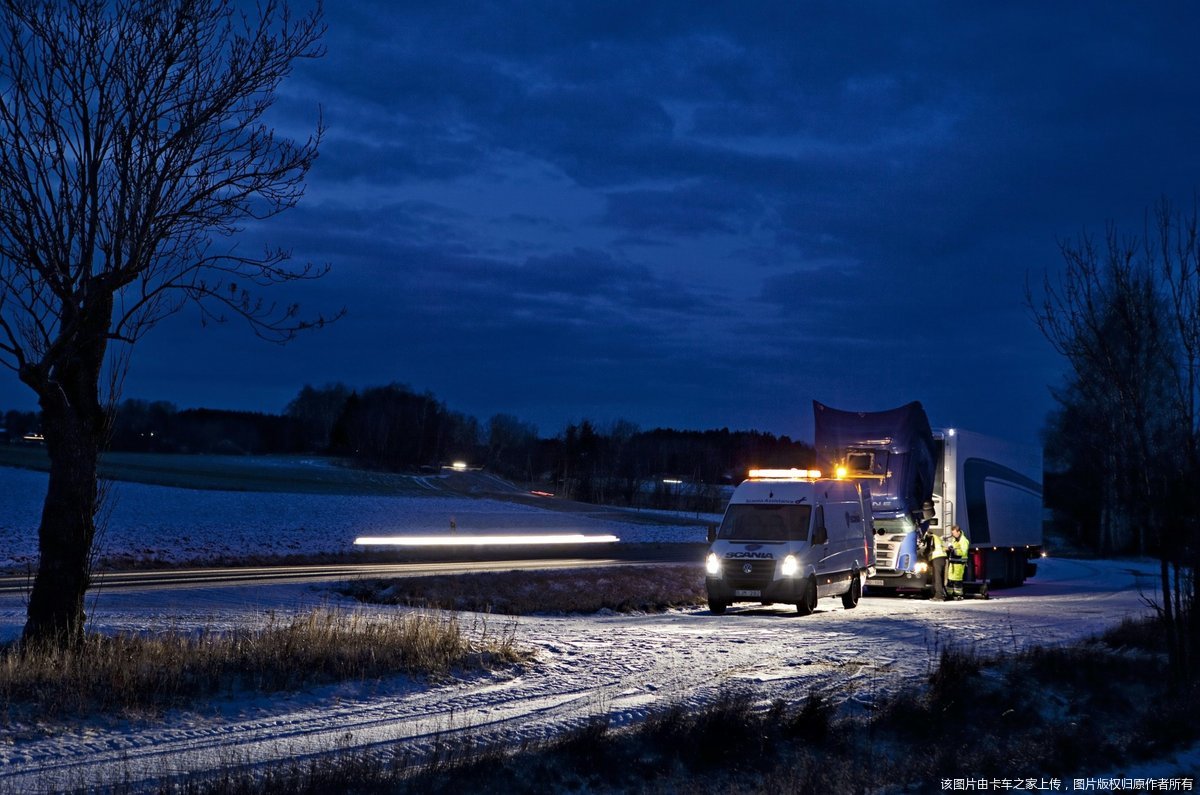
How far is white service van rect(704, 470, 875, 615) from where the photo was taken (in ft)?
73.3

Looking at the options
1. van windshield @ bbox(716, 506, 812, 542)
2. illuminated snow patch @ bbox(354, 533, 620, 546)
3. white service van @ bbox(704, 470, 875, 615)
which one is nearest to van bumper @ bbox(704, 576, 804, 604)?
white service van @ bbox(704, 470, 875, 615)

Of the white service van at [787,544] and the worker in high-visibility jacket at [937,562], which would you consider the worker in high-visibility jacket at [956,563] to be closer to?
the worker in high-visibility jacket at [937,562]

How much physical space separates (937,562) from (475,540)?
2767 cm

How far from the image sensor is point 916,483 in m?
27.1

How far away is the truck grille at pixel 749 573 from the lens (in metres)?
22.3

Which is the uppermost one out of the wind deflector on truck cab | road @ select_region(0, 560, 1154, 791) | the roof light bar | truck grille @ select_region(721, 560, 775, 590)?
the wind deflector on truck cab

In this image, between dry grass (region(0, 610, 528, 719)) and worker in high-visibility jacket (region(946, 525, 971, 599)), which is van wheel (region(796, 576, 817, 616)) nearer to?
worker in high-visibility jacket (region(946, 525, 971, 599))

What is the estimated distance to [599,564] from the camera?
3647 cm

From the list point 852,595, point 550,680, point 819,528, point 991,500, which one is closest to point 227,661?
point 550,680

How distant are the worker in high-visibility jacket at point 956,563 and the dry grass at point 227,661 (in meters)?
15.9

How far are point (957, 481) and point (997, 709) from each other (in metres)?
16.1

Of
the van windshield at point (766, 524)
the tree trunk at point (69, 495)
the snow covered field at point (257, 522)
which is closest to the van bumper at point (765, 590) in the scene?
the van windshield at point (766, 524)

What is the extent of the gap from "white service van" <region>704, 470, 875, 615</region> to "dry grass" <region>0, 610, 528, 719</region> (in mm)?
8071

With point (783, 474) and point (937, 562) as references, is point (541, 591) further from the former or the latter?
point (937, 562)
